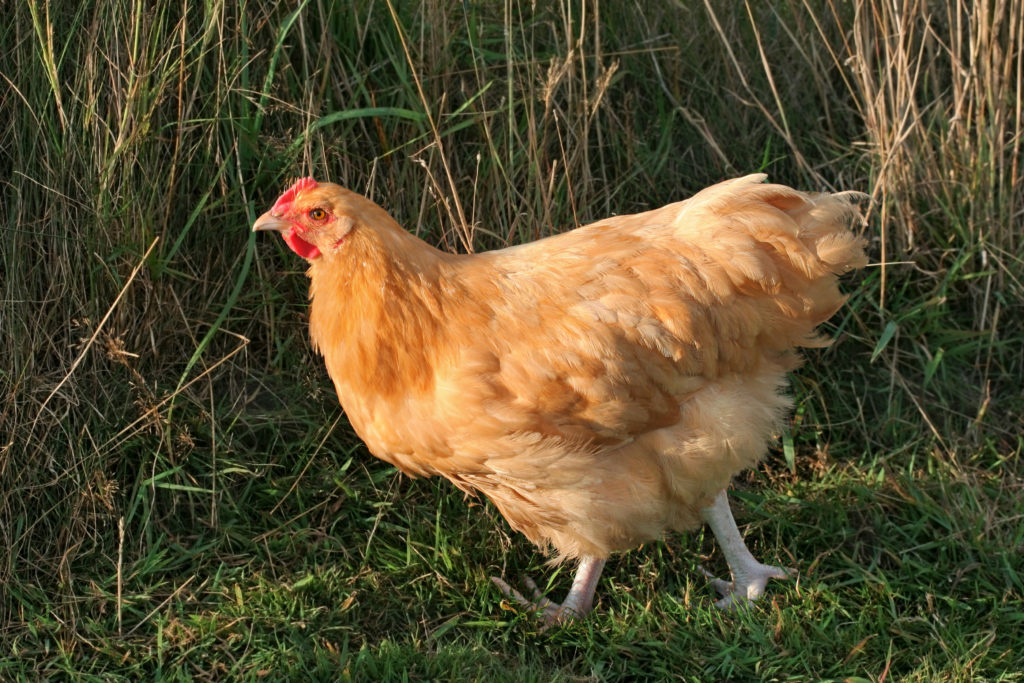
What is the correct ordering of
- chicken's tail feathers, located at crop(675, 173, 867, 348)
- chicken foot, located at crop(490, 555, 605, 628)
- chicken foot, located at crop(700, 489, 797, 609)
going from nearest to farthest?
chicken's tail feathers, located at crop(675, 173, 867, 348) < chicken foot, located at crop(490, 555, 605, 628) < chicken foot, located at crop(700, 489, 797, 609)

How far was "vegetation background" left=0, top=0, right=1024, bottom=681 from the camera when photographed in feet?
11.2

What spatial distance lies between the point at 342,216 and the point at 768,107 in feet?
8.04

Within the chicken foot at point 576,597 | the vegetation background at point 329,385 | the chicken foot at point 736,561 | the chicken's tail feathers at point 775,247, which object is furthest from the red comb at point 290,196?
the chicken foot at point 736,561

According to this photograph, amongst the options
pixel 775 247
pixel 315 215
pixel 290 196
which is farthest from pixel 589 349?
pixel 290 196

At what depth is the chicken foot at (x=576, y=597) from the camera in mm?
3516

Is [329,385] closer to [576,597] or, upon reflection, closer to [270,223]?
[270,223]

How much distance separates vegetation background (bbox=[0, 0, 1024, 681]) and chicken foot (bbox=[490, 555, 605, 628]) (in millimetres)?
72

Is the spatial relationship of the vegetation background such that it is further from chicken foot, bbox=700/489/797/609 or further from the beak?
the beak

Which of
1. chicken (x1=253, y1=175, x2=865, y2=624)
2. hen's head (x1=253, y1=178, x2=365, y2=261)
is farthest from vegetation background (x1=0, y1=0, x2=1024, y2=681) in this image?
hen's head (x1=253, y1=178, x2=365, y2=261)

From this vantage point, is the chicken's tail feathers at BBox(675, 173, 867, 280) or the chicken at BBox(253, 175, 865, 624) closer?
the chicken at BBox(253, 175, 865, 624)

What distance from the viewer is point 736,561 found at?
3.63 meters

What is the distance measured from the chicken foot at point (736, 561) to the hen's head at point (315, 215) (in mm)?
1709

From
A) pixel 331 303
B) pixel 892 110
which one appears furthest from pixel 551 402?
pixel 892 110

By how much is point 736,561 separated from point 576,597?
0.63 metres
